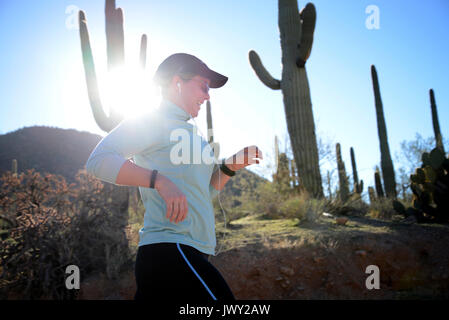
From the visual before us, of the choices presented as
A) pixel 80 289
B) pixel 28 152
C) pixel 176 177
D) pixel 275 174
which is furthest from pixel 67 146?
pixel 176 177

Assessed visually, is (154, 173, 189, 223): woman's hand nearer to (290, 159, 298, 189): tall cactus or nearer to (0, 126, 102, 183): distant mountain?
(290, 159, 298, 189): tall cactus

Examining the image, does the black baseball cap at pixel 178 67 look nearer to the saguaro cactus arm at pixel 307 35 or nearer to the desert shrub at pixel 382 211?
the desert shrub at pixel 382 211

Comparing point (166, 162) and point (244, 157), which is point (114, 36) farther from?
point (166, 162)

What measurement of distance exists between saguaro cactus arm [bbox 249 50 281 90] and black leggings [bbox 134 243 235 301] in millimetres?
9145

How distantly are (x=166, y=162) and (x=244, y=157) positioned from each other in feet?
1.66

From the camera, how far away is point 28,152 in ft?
103

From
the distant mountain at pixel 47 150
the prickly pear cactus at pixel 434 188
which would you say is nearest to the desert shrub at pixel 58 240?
the prickly pear cactus at pixel 434 188

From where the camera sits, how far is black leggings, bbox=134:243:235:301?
1.35 metres

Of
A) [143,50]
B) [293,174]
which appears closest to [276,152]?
[293,174]

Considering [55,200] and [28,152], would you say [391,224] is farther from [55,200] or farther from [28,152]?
[28,152]

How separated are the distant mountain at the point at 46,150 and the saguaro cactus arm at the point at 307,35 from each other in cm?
2385

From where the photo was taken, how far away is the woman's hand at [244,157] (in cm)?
194

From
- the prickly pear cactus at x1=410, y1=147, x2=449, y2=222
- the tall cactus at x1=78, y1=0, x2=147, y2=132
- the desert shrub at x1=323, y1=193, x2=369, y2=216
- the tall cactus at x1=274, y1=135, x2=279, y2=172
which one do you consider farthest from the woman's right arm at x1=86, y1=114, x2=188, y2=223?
the tall cactus at x1=274, y1=135, x2=279, y2=172
